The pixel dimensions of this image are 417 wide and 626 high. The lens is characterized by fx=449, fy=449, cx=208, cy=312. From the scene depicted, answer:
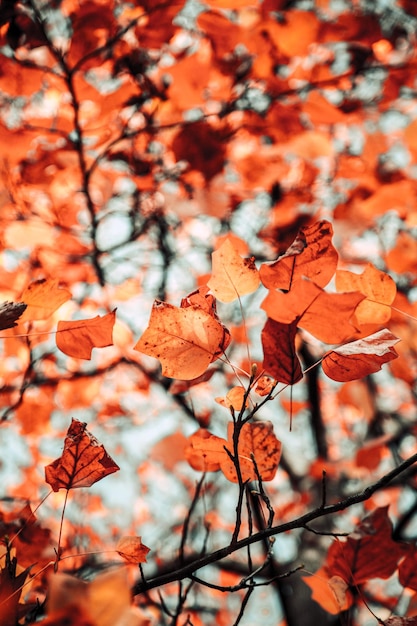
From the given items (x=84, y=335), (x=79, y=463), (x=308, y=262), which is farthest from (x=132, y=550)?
(x=308, y=262)

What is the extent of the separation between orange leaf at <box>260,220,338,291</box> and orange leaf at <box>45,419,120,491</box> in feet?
0.77

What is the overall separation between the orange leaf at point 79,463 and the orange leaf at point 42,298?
5.5 inches

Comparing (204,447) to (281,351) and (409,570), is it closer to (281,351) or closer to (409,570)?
(281,351)

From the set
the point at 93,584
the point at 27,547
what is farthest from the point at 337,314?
the point at 27,547

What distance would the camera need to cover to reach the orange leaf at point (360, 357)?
1.25 feet

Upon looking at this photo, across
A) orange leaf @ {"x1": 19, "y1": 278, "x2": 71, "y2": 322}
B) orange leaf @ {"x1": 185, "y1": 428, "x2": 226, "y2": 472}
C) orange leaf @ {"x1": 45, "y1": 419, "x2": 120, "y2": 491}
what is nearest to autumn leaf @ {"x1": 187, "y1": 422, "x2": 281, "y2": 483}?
orange leaf @ {"x1": 185, "y1": 428, "x2": 226, "y2": 472}

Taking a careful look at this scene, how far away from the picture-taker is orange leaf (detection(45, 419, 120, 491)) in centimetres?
45

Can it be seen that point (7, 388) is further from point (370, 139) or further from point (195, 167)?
point (370, 139)

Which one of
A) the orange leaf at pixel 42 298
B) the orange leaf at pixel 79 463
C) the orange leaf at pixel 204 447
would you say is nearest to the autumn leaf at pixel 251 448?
the orange leaf at pixel 204 447

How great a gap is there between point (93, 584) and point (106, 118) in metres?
1.18

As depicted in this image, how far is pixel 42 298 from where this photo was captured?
507 millimetres

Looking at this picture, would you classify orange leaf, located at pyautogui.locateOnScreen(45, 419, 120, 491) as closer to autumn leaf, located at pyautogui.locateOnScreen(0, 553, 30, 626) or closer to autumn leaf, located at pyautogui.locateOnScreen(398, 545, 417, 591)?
autumn leaf, located at pyautogui.locateOnScreen(0, 553, 30, 626)

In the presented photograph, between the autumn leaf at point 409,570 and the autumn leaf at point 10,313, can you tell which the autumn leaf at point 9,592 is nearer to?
the autumn leaf at point 10,313

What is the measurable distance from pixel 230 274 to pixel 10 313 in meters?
0.22
